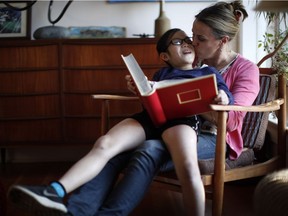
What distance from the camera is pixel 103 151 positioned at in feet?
4.62

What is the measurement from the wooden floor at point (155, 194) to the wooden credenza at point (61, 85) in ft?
0.69

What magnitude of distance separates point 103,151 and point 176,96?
0.34 meters

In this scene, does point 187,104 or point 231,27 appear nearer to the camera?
point 187,104

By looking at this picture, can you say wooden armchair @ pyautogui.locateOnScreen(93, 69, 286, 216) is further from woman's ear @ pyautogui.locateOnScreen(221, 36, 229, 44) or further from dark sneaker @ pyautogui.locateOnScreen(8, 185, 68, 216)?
dark sneaker @ pyautogui.locateOnScreen(8, 185, 68, 216)

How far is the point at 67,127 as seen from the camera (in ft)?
8.73

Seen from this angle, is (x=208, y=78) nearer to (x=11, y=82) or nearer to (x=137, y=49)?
(x=137, y=49)

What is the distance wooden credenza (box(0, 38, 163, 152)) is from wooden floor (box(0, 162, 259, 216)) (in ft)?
0.69

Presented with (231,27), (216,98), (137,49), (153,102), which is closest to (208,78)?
(216,98)

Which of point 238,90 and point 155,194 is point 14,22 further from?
point 238,90

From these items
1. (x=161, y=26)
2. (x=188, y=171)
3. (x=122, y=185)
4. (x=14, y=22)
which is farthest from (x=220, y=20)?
(x=14, y=22)

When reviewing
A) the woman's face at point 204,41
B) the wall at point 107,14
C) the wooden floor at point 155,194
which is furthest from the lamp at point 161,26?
the wooden floor at point 155,194

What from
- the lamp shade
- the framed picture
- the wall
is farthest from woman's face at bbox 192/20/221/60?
the framed picture

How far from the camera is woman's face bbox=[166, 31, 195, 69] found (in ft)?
5.48

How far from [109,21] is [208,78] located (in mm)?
1712
